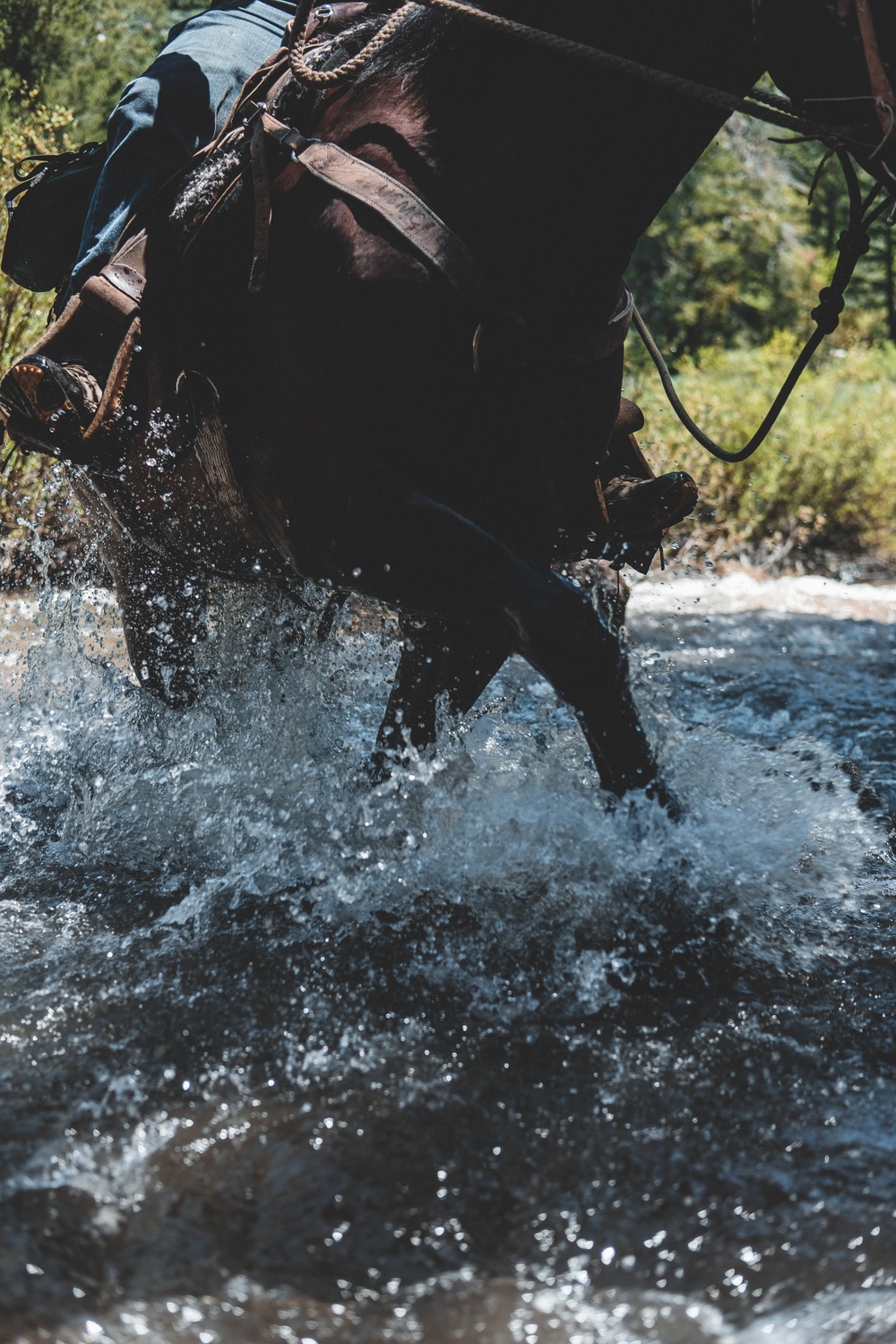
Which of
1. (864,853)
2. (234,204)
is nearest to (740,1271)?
(864,853)

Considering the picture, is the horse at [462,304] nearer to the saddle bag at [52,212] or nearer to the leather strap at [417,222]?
the leather strap at [417,222]

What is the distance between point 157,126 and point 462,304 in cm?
Result: 116

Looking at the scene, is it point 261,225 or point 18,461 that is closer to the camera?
point 261,225

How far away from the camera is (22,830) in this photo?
3551 mm

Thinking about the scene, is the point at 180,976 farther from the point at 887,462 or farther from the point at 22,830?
the point at 887,462

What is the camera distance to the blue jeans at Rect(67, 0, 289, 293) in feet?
10.1

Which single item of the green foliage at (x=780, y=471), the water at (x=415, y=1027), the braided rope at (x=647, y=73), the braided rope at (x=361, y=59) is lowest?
the water at (x=415, y=1027)

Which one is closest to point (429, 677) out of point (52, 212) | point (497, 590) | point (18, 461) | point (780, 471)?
point (497, 590)

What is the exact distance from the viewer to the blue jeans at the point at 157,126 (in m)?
3.08

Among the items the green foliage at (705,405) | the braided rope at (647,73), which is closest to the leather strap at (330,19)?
the braided rope at (647,73)

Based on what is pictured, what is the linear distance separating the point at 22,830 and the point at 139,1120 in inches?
64.3

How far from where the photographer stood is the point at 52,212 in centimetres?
348

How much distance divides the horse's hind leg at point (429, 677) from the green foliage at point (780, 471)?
17.9ft

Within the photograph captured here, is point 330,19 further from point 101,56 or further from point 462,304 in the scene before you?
point 101,56
